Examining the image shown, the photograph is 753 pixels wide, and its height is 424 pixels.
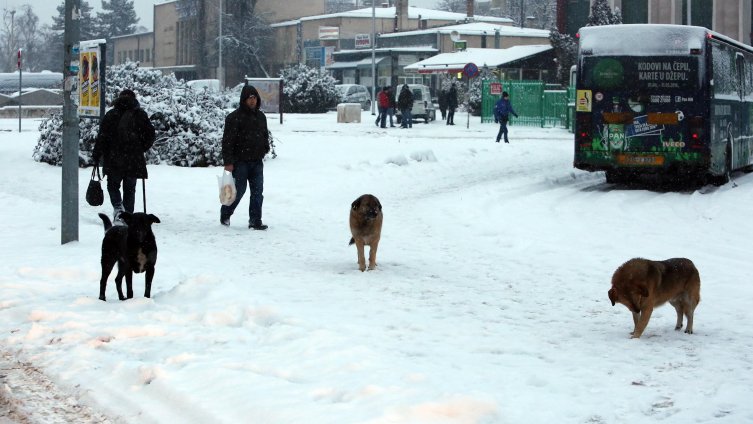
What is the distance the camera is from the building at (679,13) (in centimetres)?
5306

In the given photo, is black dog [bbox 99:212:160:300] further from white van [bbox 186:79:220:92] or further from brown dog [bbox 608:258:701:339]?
white van [bbox 186:79:220:92]

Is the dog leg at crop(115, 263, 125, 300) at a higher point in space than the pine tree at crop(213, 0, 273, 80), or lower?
lower

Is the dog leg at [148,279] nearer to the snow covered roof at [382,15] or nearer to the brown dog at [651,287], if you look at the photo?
the brown dog at [651,287]

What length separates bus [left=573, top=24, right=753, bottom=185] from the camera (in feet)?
62.2

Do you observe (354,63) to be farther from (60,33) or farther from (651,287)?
(651,287)

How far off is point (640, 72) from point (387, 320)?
1242 centimetres

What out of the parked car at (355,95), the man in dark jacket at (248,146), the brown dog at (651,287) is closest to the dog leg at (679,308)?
the brown dog at (651,287)

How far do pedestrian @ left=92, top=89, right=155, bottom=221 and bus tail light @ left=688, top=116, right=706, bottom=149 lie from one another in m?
9.92

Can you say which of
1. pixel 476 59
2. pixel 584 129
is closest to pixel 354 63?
pixel 476 59

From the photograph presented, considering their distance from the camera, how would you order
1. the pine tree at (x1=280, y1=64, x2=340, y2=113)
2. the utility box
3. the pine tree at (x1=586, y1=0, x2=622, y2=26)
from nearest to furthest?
1. the utility box
2. the pine tree at (x1=586, y1=0, x2=622, y2=26)
3. the pine tree at (x1=280, y1=64, x2=340, y2=113)

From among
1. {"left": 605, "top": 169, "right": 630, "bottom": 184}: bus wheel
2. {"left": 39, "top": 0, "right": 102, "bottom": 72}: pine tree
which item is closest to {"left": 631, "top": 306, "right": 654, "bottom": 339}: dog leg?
{"left": 605, "top": 169, "right": 630, "bottom": 184}: bus wheel

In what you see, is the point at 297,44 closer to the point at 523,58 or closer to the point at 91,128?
the point at 523,58

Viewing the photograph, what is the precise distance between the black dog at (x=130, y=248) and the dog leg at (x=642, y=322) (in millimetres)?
3813

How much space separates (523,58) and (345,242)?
4624cm
